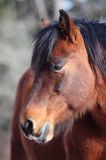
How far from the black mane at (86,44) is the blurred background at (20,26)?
1328cm

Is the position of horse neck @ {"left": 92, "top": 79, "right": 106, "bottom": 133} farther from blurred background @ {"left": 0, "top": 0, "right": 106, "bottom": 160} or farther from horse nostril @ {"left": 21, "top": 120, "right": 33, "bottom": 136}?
blurred background @ {"left": 0, "top": 0, "right": 106, "bottom": 160}

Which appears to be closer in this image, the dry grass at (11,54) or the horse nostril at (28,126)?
the horse nostril at (28,126)

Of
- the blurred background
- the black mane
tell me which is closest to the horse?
the black mane

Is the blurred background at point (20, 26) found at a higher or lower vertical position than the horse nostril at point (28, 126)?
lower

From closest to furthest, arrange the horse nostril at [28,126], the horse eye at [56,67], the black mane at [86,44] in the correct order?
1. the horse nostril at [28,126]
2. the horse eye at [56,67]
3. the black mane at [86,44]

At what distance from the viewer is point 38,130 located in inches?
214

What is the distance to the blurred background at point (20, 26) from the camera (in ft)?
68.1

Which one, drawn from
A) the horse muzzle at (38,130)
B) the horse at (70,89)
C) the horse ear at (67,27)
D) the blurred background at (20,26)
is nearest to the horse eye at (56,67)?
the horse at (70,89)

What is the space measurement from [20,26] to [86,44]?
1741 cm

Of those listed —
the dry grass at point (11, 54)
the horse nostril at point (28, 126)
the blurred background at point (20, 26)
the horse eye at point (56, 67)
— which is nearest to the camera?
the horse nostril at point (28, 126)

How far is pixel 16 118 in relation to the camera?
302 inches

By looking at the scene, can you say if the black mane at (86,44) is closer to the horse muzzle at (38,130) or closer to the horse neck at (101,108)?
the horse neck at (101,108)

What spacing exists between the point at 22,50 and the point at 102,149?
15975mm

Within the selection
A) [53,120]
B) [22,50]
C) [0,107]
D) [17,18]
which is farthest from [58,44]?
[17,18]
